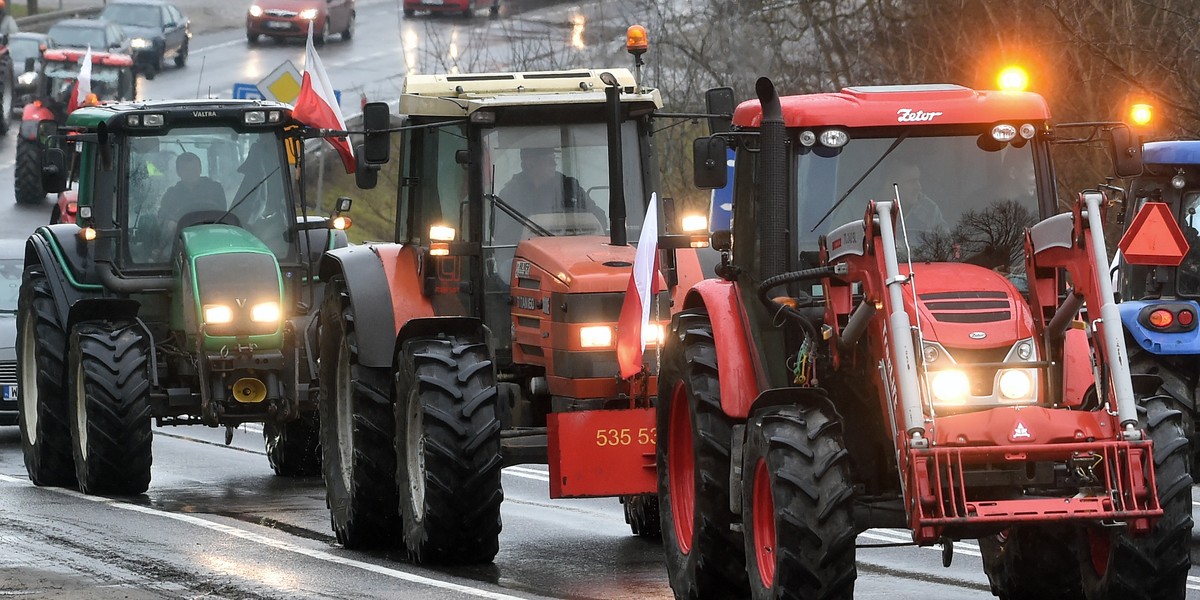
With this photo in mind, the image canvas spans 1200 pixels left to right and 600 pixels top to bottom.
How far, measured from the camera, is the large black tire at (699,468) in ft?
31.6

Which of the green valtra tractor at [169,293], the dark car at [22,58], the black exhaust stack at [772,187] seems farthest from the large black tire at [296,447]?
the dark car at [22,58]

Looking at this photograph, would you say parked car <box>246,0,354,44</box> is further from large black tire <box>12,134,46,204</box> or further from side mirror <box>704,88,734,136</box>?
side mirror <box>704,88,734,136</box>

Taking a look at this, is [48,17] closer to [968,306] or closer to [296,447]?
[296,447]

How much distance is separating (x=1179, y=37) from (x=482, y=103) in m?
8.43

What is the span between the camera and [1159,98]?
17422 mm

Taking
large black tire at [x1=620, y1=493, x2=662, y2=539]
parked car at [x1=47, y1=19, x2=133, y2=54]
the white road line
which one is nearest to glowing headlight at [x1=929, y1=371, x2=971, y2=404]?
the white road line

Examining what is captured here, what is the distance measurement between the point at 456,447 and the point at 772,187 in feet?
9.12

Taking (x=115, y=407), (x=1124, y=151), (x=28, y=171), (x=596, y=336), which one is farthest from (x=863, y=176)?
(x=28, y=171)

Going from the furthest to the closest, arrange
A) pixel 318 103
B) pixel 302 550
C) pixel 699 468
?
1. pixel 318 103
2. pixel 302 550
3. pixel 699 468

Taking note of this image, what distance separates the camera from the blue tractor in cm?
1270

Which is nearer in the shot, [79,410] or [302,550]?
[302,550]

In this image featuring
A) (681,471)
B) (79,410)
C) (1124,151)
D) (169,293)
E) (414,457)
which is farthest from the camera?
(169,293)

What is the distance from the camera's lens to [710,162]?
9.78 metres

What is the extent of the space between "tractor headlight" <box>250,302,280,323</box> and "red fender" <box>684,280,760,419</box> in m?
6.21
